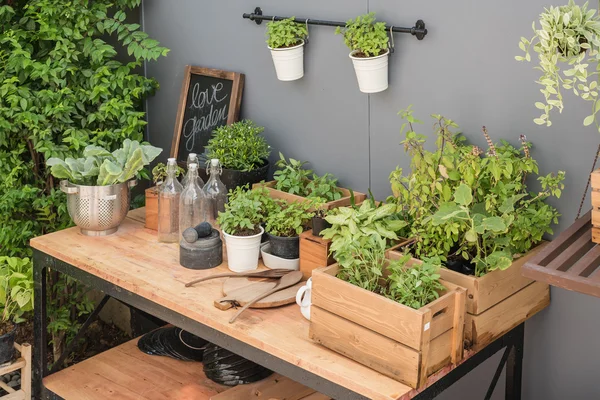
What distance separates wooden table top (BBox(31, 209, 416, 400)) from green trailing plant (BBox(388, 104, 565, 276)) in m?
0.44

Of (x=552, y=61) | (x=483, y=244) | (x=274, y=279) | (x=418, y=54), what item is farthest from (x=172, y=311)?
(x=552, y=61)

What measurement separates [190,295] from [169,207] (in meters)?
0.55

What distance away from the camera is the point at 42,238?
135 inches

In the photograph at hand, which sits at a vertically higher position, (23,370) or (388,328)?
(388,328)

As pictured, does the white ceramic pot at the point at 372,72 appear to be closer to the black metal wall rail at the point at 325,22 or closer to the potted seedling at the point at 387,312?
the black metal wall rail at the point at 325,22

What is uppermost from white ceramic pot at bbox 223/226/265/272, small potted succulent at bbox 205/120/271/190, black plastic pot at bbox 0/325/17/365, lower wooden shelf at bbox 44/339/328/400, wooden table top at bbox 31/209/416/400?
small potted succulent at bbox 205/120/271/190

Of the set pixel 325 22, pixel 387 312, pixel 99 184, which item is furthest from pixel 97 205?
pixel 387 312

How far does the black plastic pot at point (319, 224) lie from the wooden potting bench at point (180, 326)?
0.96 feet

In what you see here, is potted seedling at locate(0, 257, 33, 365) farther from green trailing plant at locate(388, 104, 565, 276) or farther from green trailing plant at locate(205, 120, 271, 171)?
green trailing plant at locate(388, 104, 565, 276)

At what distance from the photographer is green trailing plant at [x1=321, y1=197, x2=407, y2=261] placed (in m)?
2.61

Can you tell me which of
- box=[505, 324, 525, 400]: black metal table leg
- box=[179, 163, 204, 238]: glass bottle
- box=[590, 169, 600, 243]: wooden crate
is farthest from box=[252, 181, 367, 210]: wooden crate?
box=[590, 169, 600, 243]: wooden crate

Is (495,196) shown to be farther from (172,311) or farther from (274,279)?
(172,311)

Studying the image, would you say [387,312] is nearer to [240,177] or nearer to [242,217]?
[242,217]

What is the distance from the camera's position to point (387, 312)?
7.65 feet
